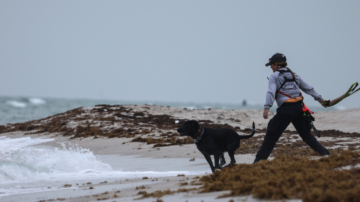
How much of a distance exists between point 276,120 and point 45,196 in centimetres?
395

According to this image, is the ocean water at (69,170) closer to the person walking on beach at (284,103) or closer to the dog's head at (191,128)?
the dog's head at (191,128)

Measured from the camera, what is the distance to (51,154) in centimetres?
944

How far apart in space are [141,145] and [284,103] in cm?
640

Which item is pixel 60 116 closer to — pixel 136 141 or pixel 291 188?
pixel 136 141

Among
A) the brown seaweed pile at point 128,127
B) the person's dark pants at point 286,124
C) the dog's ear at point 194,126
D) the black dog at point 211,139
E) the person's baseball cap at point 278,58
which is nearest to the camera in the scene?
the person's dark pants at point 286,124

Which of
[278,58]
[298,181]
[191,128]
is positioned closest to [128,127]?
[191,128]

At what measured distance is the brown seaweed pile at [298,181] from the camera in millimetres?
2959

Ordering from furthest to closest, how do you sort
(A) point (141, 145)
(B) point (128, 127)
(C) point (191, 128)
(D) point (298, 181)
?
(B) point (128, 127)
(A) point (141, 145)
(C) point (191, 128)
(D) point (298, 181)

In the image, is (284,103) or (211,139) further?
(211,139)

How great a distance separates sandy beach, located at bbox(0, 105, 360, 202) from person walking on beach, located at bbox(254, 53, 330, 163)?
0.62 metres

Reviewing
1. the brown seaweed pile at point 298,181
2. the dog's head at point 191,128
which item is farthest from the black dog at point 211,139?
the brown seaweed pile at point 298,181

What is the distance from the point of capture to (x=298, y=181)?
11.5 feet

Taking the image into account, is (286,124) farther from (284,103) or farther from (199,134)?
(199,134)

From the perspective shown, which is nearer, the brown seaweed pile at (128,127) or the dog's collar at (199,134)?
the dog's collar at (199,134)
